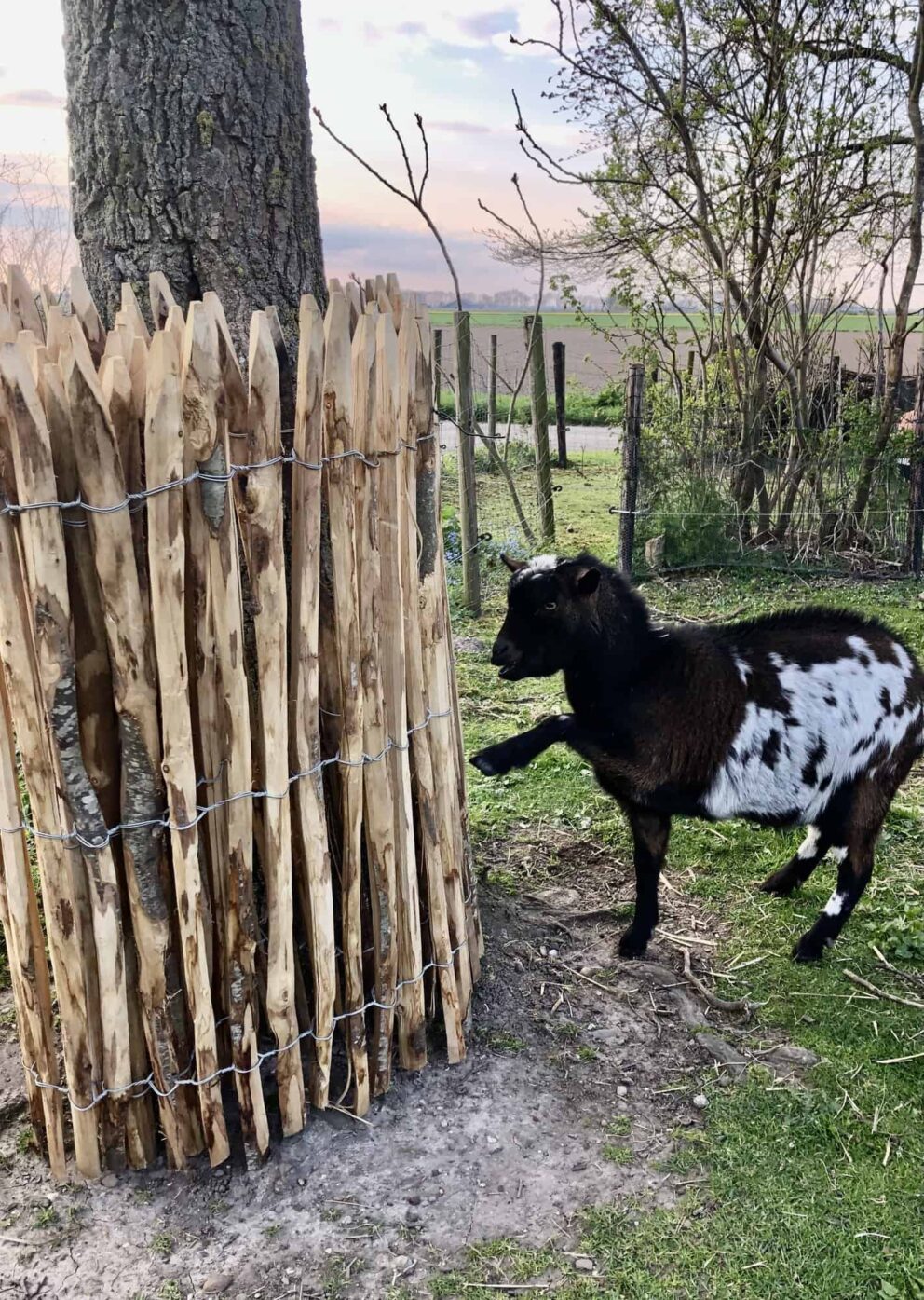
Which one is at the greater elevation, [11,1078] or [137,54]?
[137,54]

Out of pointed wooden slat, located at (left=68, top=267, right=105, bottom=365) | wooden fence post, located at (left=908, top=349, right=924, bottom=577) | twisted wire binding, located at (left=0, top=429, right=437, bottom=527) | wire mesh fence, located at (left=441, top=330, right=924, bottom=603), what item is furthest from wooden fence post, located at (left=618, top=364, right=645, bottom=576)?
twisted wire binding, located at (left=0, top=429, right=437, bottom=527)

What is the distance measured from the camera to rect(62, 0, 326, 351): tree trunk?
3.02 meters

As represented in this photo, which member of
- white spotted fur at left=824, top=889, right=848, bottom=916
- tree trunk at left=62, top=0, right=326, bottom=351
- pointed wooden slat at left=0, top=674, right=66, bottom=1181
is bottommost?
white spotted fur at left=824, top=889, right=848, bottom=916

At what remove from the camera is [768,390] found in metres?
10.3

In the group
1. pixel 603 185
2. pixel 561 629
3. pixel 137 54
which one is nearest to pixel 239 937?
pixel 561 629

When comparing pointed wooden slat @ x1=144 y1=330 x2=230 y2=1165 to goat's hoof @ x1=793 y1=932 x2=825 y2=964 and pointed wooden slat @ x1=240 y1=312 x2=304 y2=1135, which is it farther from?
goat's hoof @ x1=793 y1=932 x2=825 y2=964

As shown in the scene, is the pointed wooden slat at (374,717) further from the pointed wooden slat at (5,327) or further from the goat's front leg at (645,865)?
the goat's front leg at (645,865)

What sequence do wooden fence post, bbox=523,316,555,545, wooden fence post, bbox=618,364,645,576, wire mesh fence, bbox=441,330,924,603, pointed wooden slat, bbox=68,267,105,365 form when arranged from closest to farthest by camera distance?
pointed wooden slat, bbox=68,267,105,365, wooden fence post, bbox=618,364,645,576, wire mesh fence, bbox=441,330,924,603, wooden fence post, bbox=523,316,555,545

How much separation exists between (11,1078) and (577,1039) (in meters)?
1.95

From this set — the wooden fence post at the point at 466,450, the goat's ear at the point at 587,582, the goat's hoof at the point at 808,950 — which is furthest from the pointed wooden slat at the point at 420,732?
the wooden fence post at the point at 466,450

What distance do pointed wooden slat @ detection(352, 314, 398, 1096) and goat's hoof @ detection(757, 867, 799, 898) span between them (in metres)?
2.20

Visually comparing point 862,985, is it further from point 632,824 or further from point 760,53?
point 760,53

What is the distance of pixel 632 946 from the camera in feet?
13.7

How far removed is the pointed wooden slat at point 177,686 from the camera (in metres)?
2.30
